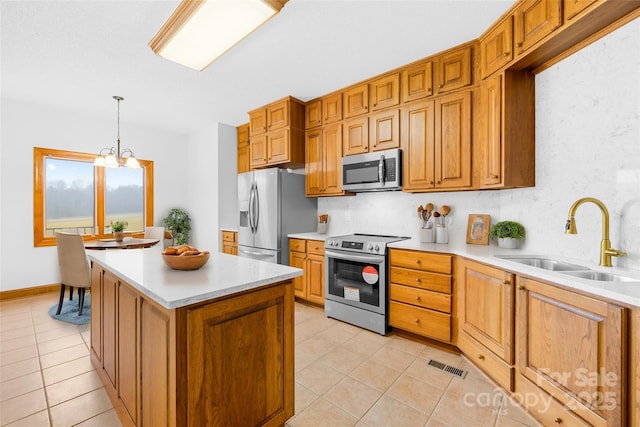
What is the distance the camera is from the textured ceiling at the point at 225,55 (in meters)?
2.15

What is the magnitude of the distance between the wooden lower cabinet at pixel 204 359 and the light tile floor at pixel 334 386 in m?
0.36

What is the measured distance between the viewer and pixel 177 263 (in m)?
1.57

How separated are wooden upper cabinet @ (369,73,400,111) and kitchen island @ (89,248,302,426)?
2308mm

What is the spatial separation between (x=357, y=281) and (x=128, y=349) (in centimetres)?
205

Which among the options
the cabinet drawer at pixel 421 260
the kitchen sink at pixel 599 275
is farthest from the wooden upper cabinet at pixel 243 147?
the kitchen sink at pixel 599 275

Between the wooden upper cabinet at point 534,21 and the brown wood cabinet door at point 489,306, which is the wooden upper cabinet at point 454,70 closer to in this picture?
the wooden upper cabinet at point 534,21

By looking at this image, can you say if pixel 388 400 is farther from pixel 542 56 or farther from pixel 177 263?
pixel 542 56

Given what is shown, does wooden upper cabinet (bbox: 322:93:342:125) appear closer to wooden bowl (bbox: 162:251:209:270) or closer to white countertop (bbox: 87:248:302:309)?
white countertop (bbox: 87:248:302:309)

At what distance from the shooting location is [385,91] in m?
3.12

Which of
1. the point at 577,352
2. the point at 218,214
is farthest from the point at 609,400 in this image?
the point at 218,214

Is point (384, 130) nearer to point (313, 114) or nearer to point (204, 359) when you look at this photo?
point (313, 114)

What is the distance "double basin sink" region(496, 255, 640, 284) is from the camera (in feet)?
5.29

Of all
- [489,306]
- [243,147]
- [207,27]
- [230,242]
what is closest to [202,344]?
[489,306]

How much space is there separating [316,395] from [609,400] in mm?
1523
